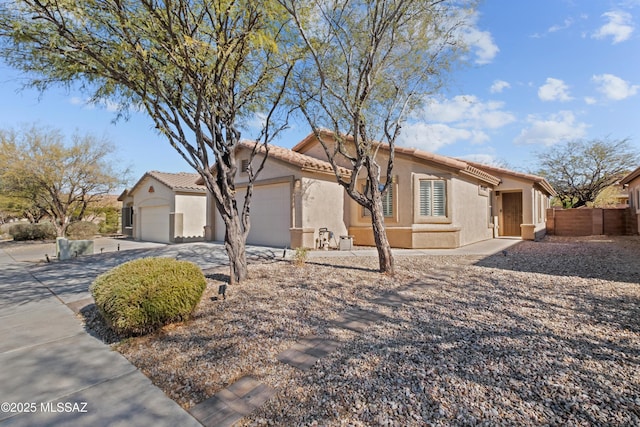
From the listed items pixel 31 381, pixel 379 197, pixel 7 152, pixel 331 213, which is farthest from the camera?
pixel 7 152

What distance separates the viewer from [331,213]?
45.7 ft

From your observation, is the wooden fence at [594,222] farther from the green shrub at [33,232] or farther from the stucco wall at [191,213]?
the green shrub at [33,232]

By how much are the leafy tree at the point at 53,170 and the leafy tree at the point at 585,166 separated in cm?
3690

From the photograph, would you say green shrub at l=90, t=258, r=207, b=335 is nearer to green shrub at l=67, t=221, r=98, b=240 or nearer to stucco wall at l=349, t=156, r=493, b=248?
stucco wall at l=349, t=156, r=493, b=248

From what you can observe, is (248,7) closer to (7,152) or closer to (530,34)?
(530,34)

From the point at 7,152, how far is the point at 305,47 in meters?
21.9

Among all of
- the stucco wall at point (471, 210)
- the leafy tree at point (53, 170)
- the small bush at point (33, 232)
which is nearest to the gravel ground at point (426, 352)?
the stucco wall at point (471, 210)

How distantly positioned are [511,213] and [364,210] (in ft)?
36.6

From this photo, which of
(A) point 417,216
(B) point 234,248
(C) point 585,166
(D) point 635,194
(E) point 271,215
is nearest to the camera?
(B) point 234,248

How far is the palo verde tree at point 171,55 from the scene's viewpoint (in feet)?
17.1

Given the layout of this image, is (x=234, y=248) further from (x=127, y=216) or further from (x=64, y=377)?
(x=127, y=216)

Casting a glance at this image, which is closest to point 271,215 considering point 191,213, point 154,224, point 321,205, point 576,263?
point 321,205

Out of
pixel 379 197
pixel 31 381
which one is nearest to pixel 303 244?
pixel 379 197

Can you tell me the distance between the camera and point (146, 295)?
4.34 meters
